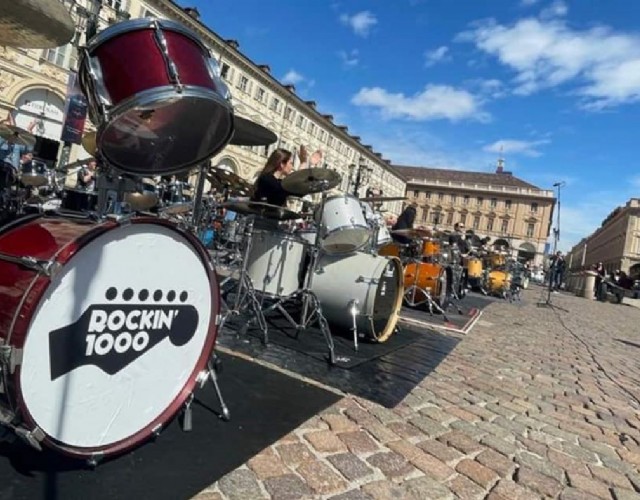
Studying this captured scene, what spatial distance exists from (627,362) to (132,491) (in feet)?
25.6

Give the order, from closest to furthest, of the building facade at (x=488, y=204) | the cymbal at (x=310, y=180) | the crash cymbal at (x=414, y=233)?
the cymbal at (x=310, y=180) < the crash cymbal at (x=414, y=233) < the building facade at (x=488, y=204)

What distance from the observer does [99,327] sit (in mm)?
1910

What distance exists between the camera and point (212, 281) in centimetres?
235

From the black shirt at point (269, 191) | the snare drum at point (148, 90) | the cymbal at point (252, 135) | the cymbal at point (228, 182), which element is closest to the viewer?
the snare drum at point (148, 90)

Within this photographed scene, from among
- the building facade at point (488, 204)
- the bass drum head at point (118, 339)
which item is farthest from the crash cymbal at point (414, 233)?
the building facade at point (488, 204)

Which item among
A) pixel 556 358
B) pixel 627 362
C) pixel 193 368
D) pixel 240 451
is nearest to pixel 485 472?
pixel 240 451

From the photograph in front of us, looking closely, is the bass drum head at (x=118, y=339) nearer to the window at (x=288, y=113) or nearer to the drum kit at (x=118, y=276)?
the drum kit at (x=118, y=276)

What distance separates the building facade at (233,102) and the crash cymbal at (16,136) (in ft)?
1.19

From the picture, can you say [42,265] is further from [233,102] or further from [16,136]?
[16,136]

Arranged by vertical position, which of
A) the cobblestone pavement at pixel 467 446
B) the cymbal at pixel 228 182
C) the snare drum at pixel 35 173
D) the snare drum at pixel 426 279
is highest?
the cymbal at pixel 228 182

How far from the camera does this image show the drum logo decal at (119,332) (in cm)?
181

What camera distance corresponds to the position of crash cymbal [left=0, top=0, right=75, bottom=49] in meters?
1.99

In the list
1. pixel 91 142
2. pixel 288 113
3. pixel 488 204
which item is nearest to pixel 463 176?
pixel 488 204

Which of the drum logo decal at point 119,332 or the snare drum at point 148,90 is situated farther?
the snare drum at point 148,90
